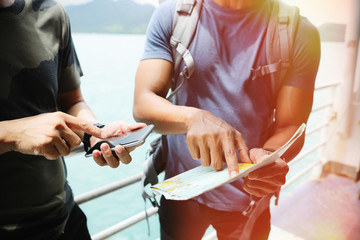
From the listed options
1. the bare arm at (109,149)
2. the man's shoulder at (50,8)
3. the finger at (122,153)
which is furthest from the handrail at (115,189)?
the man's shoulder at (50,8)

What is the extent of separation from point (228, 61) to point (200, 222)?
52cm

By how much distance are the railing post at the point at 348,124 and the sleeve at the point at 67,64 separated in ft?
2.39

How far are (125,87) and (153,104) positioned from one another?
0.65 ft

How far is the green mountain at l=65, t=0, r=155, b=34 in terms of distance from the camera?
2.48 feet

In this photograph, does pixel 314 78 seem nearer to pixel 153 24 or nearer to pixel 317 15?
pixel 317 15

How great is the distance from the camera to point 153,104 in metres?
0.67

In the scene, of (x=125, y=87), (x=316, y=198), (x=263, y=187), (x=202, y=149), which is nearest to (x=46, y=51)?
(x=125, y=87)

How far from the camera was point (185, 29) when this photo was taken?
2.15 ft

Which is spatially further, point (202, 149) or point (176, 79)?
point (176, 79)

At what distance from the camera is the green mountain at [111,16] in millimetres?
757

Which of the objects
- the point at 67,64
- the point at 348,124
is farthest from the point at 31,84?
the point at 348,124

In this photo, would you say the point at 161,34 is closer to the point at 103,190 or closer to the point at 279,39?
the point at 279,39

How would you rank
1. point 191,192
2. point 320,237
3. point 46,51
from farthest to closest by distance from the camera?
point 320,237, point 46,51, point 191,192

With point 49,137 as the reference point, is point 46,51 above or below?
above
